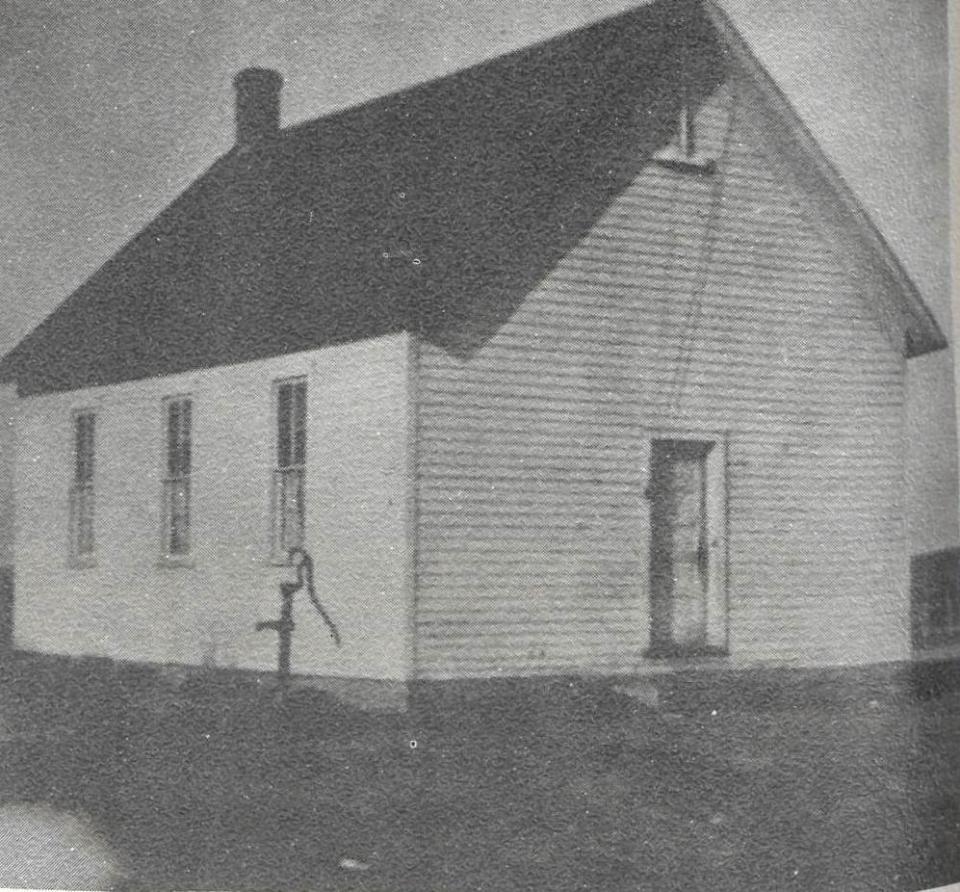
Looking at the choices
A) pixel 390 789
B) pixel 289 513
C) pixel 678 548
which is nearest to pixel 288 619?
pixel 289 513

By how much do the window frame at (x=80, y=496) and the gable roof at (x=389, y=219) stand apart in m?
A: 0.13

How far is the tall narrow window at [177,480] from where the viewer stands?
3270mm

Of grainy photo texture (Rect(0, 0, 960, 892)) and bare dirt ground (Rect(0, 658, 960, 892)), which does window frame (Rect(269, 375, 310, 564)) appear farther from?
bare dirt ground (Rect(0, 658, 960, 892))

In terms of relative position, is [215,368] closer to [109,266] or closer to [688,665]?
[109,266]

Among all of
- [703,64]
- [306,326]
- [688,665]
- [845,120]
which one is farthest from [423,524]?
[845,120]

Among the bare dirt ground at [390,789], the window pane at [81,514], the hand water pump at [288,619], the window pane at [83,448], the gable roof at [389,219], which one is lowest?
the bare dirt ground at [390,789]

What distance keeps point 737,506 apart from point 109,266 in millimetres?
2040

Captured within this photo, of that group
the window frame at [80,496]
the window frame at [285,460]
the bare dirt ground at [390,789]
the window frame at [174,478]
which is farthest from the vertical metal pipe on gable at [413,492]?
the window frame at [80,496]

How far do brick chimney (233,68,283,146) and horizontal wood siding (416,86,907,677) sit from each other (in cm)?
82

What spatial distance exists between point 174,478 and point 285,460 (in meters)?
0.33

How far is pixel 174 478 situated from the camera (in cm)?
330

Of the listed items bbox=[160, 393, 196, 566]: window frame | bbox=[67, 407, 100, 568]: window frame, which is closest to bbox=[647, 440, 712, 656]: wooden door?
bbox=[160, 393, 196, 566]: window frame

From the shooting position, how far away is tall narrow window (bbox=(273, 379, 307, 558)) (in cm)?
327

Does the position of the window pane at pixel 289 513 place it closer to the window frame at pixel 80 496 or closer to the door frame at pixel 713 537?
the window frame at pixel 80 496
